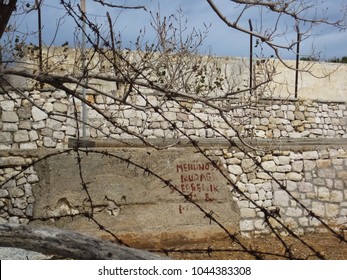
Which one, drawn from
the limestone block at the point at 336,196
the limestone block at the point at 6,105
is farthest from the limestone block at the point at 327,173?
the limestone block at the point at 6,105

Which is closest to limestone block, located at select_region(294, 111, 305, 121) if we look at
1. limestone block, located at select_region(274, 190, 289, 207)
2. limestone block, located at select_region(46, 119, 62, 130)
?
limestone block, located at select_region(274, 190, 289, 207)

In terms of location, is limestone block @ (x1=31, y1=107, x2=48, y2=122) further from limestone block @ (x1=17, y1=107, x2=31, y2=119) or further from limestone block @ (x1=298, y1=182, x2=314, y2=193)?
limestone block @ (x1=298, y1=182, x2=314, y2=193)

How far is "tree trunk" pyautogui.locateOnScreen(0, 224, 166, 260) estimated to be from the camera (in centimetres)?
380

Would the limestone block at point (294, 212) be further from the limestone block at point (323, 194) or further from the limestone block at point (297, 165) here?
the limestone block at point (297, 165)

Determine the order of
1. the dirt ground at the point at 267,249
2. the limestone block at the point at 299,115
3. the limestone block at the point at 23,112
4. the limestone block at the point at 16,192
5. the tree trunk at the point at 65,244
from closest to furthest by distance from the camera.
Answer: the tree trunk at the point at 65,244 < the dirt ground at the point at 267,249 < the limestone block at the point at 16,192 < the limestone block at the point at 23,112 < the limestone block at the point at 299,115

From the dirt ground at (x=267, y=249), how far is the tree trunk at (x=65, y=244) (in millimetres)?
3651

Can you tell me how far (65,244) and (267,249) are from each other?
4.73 meters

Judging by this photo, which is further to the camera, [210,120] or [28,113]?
[210,120]

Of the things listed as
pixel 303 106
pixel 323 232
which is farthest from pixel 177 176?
pixel 303 106

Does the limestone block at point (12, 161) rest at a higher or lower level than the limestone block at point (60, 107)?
lower

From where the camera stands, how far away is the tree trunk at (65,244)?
3.80 meters

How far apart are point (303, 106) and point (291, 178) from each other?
2.87 m

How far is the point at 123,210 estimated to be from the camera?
24.3 feet

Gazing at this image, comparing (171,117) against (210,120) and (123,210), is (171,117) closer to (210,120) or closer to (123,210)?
(210,120)
